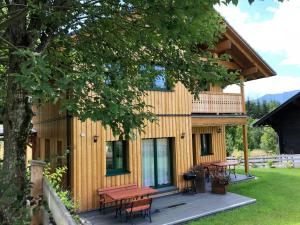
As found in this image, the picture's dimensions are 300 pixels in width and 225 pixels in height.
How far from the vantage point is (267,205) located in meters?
10.8

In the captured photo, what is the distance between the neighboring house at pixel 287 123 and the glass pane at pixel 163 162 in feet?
38.4

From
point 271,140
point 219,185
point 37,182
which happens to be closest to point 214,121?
point 219,185

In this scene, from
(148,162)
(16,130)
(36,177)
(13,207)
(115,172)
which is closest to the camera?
(13,207)

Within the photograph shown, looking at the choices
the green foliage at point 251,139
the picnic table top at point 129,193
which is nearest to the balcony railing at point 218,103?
the picnic table top at point 129,193

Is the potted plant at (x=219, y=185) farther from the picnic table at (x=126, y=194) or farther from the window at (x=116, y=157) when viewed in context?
the window at (x=116, y=157)

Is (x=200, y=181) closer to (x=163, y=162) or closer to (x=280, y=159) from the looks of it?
(x=163, y=162)

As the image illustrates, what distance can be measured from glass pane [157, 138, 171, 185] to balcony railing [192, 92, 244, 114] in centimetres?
212

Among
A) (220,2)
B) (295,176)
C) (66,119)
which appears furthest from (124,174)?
(295,176)

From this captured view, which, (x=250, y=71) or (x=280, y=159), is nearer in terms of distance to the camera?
(x=250, y=71)

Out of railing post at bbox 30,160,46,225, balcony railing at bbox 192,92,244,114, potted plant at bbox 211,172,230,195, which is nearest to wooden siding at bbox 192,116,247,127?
balcony railing at bbox 192,92,244,114

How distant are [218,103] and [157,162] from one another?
4.27 meters

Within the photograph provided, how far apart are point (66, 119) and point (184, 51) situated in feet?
22.9

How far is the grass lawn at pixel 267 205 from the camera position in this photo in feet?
29.8

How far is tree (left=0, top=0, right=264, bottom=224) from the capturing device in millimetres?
3232
